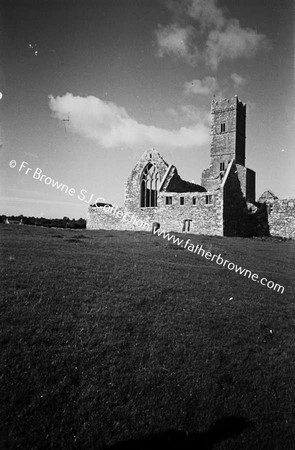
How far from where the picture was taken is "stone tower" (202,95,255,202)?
232ft

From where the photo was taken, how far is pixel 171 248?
23.8 metres

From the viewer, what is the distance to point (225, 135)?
7225 centimetres

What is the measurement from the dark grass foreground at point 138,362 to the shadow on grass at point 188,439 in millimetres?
23

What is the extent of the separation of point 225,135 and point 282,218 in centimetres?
3495

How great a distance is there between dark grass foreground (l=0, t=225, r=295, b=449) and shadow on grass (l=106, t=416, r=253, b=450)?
0.08 ft

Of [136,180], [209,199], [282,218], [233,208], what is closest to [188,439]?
[209,199]

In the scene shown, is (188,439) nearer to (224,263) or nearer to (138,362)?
(138,362)

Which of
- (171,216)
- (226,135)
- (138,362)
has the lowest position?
(138,362)

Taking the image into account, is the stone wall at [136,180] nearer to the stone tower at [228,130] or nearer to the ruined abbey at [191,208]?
the ruined abbey at [191,208]

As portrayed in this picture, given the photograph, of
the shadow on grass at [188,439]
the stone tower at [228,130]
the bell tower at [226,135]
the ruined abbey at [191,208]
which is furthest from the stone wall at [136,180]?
the shadow on grass at [188,439]

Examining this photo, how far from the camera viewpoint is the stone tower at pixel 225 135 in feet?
232

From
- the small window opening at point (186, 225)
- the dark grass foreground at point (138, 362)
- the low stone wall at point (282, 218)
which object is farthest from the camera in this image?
the low stone wall at point (282, 218)

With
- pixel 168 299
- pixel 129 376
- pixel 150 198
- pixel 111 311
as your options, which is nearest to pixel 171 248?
pixel 168 299

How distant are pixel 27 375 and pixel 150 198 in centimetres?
4129
